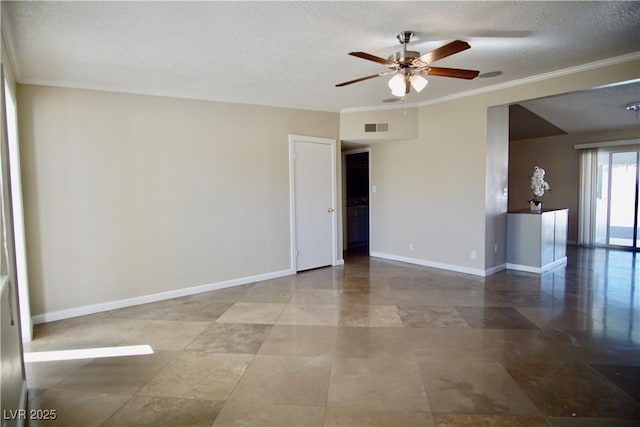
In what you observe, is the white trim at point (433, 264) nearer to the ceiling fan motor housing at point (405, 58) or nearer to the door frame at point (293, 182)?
the door frame at point (293, 182)

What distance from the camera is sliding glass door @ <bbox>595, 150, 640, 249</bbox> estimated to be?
6.94 metres

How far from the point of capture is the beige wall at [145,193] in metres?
3.59

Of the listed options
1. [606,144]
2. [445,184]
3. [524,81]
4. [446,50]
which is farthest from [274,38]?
[606,144]

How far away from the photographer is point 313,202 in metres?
5.51

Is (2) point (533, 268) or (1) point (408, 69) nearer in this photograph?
(1) point (408, 69)

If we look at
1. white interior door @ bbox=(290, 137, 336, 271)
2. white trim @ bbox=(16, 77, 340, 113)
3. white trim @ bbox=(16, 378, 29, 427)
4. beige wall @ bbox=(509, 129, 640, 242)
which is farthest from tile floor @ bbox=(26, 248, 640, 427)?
beige wall @ bbox=(509, 129, 640, 242)

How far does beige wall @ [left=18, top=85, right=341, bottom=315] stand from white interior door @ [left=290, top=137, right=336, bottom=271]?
0.20 m

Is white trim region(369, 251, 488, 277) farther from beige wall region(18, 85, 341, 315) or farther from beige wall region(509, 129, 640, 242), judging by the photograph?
beige wall region(509, 129, 640, 242)

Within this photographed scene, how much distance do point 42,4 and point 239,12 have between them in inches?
51.2

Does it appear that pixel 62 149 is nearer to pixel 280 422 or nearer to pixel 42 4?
pixel 42 4

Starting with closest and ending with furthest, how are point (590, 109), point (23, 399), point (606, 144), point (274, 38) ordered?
point (23, 399)
point (274, 38)
point (590, 109)
point (606, 144)

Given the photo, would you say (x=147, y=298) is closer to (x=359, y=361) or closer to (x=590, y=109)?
(x=359, y=361)

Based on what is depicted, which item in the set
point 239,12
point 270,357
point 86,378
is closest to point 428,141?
point 239,12

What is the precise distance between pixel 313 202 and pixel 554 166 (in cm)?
602
